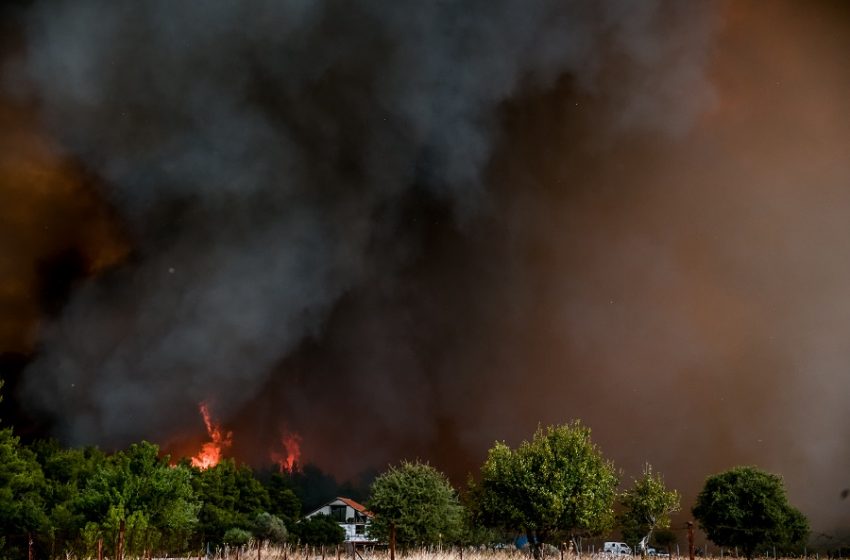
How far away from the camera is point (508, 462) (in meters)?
57.9

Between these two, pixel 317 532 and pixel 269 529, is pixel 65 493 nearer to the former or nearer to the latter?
pixel 269 529

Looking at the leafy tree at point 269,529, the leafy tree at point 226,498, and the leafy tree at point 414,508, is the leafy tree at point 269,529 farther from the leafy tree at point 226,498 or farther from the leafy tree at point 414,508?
the leafy tree at point 414,508

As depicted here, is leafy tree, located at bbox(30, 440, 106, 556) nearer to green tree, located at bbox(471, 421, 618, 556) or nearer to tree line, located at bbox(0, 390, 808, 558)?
tree line, located at bbox(0, 390, 808, 558)

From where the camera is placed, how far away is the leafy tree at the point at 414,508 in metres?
58.5

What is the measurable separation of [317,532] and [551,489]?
45.4 meters

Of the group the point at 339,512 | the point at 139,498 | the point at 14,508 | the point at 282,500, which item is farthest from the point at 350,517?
the point at 14,508

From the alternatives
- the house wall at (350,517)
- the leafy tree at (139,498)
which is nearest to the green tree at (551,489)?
the leafy tree at (139,498)

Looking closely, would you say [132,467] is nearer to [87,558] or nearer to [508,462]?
[87,558]

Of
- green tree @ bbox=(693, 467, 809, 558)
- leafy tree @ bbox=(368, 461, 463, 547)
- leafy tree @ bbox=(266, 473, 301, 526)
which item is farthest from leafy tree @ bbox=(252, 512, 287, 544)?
green tree @ bbox=(693, 467, 809, 558)

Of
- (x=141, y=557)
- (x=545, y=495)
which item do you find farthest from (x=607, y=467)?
(x=141, y=557)

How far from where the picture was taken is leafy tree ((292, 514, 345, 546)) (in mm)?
88875

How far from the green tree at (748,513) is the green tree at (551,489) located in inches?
983

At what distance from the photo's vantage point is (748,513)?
245 feet

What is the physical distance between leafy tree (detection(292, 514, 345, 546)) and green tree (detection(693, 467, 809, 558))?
43.2m
